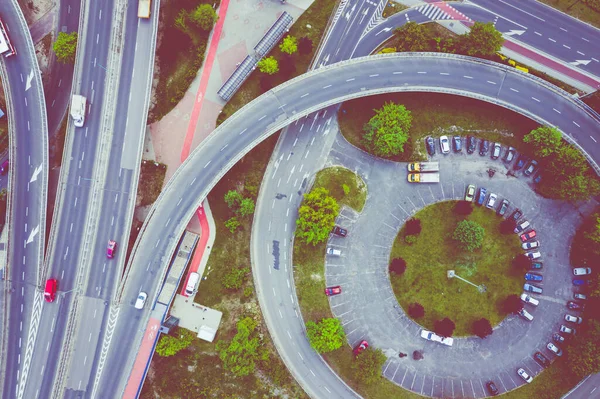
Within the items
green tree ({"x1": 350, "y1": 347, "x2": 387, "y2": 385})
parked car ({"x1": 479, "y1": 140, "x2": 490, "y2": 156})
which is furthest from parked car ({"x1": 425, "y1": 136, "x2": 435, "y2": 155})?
green tree ({"x1": 350, "y1": 347, "x2": 387, "y2": 385})

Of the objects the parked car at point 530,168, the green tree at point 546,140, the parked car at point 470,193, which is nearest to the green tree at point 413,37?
the green tree at point 546,140

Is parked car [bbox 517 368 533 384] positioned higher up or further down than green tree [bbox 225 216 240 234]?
further down

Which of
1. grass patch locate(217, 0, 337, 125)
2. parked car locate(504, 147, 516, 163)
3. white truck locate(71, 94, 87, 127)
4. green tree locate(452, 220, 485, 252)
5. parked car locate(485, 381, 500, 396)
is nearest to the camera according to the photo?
white truck locate(71, 94, 87, 127)

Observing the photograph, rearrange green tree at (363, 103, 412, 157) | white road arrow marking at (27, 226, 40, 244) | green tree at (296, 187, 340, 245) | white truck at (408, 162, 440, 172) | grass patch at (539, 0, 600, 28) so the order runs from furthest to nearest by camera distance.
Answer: grass patch at (539, 0, 600, 28), white truck at (408, 162, 440, 172), white road arrow marking at (27, 226, 40, 244), green tree at (363, 103, 412, 157), green tree at (296, 187, 340, 245)

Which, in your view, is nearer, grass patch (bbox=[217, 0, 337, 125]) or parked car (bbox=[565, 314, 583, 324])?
parked car (bbox=[565, 314, 583, 324])

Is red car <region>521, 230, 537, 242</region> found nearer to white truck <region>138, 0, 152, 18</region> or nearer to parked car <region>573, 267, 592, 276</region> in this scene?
parked car <region>573, 267, 592, 276</region>

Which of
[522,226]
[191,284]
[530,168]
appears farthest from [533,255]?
[191,284]
